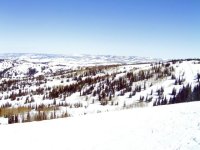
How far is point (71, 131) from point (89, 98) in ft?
42.7

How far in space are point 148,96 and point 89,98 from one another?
4.11m

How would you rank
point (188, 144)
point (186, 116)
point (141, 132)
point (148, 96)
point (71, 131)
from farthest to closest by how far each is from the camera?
point (148, 96) → point (186, 116) → point (71, 131) → point (141, 132) → point (188, 144)

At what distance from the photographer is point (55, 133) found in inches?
307

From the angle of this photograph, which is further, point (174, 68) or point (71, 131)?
point (174, 68)

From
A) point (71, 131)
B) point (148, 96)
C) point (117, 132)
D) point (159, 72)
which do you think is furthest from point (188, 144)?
point (159, 72)

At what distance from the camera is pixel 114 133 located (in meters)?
7.51

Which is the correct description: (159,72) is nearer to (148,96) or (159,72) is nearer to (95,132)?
(148,96)

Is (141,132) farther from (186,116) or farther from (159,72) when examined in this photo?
(159,72)

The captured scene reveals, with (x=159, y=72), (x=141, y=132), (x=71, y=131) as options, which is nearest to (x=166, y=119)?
(x=141, y=132)

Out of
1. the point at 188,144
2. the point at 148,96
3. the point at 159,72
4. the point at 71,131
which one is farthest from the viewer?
the point at 159,72

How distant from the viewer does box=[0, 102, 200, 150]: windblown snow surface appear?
675 centimetres

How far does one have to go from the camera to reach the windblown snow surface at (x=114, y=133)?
6750 mm

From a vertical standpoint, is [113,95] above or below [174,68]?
below

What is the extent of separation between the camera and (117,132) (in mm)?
7566
